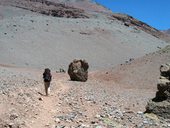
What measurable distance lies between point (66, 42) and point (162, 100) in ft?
154

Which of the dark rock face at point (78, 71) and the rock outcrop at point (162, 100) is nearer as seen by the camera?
the rock outcrop at point (162, 100)

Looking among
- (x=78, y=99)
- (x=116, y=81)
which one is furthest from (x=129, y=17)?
(x=78, y=99)

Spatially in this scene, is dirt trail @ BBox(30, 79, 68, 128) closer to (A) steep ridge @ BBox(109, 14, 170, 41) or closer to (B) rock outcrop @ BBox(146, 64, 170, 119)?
(B) rock outcrop @ BBox(146, 64, 170, 119)

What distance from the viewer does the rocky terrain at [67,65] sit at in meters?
15.0

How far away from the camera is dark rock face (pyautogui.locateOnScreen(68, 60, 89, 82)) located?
29.0 metres

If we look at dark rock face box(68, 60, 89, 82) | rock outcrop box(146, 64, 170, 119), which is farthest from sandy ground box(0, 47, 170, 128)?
dark rock face box(68, 60, 89, 82)

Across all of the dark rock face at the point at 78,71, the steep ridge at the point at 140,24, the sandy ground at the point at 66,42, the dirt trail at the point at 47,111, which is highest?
the steep ridge at the point at 140,24

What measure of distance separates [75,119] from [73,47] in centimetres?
4671

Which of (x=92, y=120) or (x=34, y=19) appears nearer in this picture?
(x=92, y=120)

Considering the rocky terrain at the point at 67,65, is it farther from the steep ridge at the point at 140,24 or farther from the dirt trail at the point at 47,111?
the steep ridge at the point at 140,24

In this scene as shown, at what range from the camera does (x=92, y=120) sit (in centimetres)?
1476

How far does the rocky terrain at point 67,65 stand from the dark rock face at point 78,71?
0.54m

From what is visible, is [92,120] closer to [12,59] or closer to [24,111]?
[24,111]

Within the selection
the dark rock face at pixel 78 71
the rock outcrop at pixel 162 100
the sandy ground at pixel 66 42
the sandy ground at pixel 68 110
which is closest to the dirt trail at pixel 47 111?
the sandy ground at pixel 68 110
